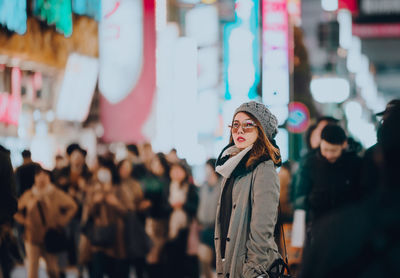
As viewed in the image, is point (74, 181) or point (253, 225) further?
point (74, 181)

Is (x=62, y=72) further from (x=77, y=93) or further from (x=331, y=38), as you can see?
(x=331, y=38)

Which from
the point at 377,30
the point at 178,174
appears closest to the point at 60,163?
the point at 178,174

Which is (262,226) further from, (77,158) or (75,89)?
(75,89)

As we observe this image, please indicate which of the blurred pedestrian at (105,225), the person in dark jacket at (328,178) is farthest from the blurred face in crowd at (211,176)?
the person in dark jacket at (328,178)

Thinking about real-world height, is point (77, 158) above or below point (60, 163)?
above

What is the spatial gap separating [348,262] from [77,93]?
1879cm

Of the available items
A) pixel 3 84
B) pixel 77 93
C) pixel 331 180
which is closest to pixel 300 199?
pixel 331 180

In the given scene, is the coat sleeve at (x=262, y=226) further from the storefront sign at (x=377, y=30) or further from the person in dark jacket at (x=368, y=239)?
the storefront sign at (x=377, y=30)

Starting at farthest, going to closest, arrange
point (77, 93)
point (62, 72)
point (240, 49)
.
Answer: point (62, 72)
point (77, 93)
point (240, 49)

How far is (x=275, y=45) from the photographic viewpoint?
1700 centimetres

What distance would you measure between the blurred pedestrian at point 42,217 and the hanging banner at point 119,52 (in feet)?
22.2

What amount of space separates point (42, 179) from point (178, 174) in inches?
86.8

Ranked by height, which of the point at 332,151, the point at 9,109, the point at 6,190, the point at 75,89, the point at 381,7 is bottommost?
the point at 6,190

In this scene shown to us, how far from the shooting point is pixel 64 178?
12242mm
